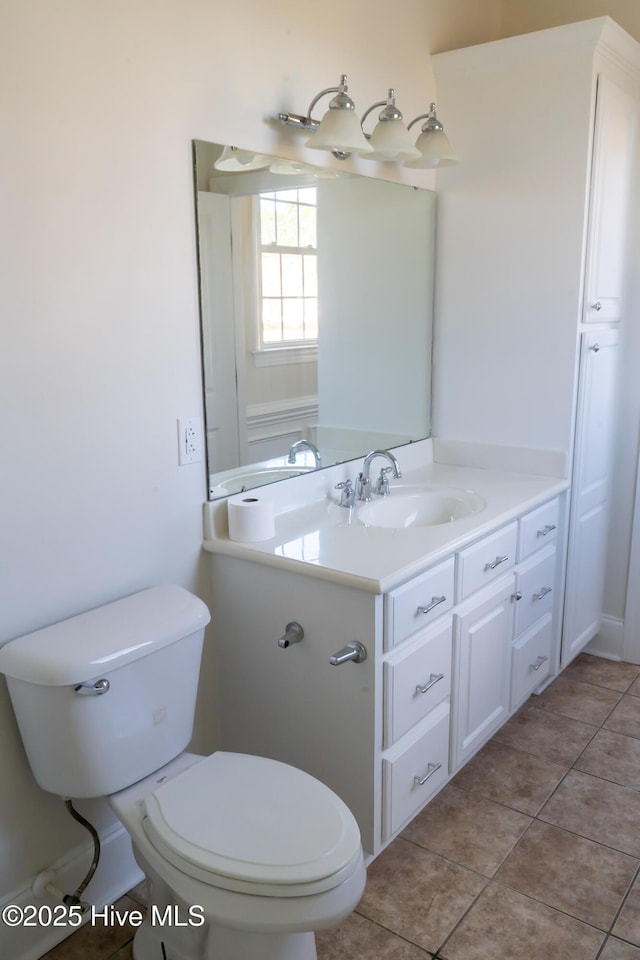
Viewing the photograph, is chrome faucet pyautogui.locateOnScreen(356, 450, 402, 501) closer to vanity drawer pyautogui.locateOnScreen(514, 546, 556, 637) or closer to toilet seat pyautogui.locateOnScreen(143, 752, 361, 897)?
vanity drawer pyautogui.locateOnScreen(514, 546, 556, 637)

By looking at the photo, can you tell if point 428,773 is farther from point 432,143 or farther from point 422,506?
point 432,143

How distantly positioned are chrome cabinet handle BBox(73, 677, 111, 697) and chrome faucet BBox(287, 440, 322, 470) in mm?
906

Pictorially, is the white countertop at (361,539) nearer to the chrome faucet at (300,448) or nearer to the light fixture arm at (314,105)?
the chrome faucet at (300,448)

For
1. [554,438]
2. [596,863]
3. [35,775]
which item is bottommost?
[596,863]

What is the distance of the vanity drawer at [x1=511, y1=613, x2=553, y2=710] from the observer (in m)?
2.45

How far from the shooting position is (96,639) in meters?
1.57

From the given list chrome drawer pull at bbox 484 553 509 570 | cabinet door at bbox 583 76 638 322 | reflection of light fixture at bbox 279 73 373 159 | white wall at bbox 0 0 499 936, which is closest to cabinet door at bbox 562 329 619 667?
cabinet door at bbox 583 76 638 322

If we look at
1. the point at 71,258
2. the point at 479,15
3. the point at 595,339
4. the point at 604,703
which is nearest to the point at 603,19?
the point at 479,15

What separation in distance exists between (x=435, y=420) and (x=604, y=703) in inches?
46.4

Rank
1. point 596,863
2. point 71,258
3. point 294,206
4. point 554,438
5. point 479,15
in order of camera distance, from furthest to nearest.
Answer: point 479,15 → point 554,438 → point 294,206 → point 596,863 → point 71,258

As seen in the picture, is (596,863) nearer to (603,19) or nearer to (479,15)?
(603,19)

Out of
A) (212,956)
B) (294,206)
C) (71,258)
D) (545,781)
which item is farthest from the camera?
(545,781)

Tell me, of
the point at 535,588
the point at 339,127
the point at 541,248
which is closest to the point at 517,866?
the point at 535,588

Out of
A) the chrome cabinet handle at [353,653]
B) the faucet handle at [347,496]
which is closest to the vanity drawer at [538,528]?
the faucet handle at [347,496]
